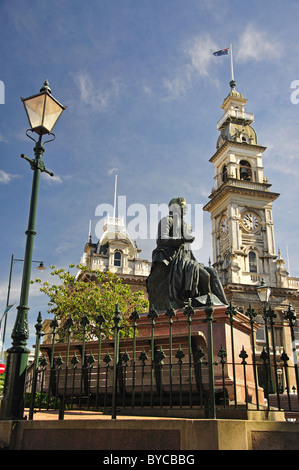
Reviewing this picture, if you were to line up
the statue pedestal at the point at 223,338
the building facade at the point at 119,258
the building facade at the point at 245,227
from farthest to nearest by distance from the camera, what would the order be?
the building facade at the point at 245,227 → the building facade at the point at 119,258 → the statue pedestal at the point at 223,338

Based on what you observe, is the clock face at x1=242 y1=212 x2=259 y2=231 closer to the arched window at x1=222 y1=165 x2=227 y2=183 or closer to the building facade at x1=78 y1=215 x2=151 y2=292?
the arched window at x1=222 y1=165 x2=227 y2=183

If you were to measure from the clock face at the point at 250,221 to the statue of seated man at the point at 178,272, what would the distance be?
1417 inches

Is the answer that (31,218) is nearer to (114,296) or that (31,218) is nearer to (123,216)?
(114,296)

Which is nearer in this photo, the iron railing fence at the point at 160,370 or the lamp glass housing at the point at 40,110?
the iron railing fence at the point at 160,370

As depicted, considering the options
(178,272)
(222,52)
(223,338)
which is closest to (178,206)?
(178,272)

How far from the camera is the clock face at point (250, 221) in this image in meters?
45.3

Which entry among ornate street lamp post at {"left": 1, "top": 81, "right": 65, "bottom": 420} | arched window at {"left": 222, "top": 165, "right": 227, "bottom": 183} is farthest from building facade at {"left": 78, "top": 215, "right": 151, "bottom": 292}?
ornate street lamp post at {"left": 1, "top": 81, "right": 65, "bottom": 420}

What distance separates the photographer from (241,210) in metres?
45.4

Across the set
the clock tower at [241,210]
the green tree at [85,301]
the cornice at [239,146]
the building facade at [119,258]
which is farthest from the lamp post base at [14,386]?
the cornice at [239,146]

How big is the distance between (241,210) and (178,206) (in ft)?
119

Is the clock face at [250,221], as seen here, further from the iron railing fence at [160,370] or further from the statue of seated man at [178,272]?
the iron railing fence at [160,370]

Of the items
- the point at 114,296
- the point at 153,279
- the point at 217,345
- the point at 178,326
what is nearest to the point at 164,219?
the point at 153,279

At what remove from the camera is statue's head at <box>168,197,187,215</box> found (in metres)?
10.4

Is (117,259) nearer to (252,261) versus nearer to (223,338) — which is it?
(252,261)
